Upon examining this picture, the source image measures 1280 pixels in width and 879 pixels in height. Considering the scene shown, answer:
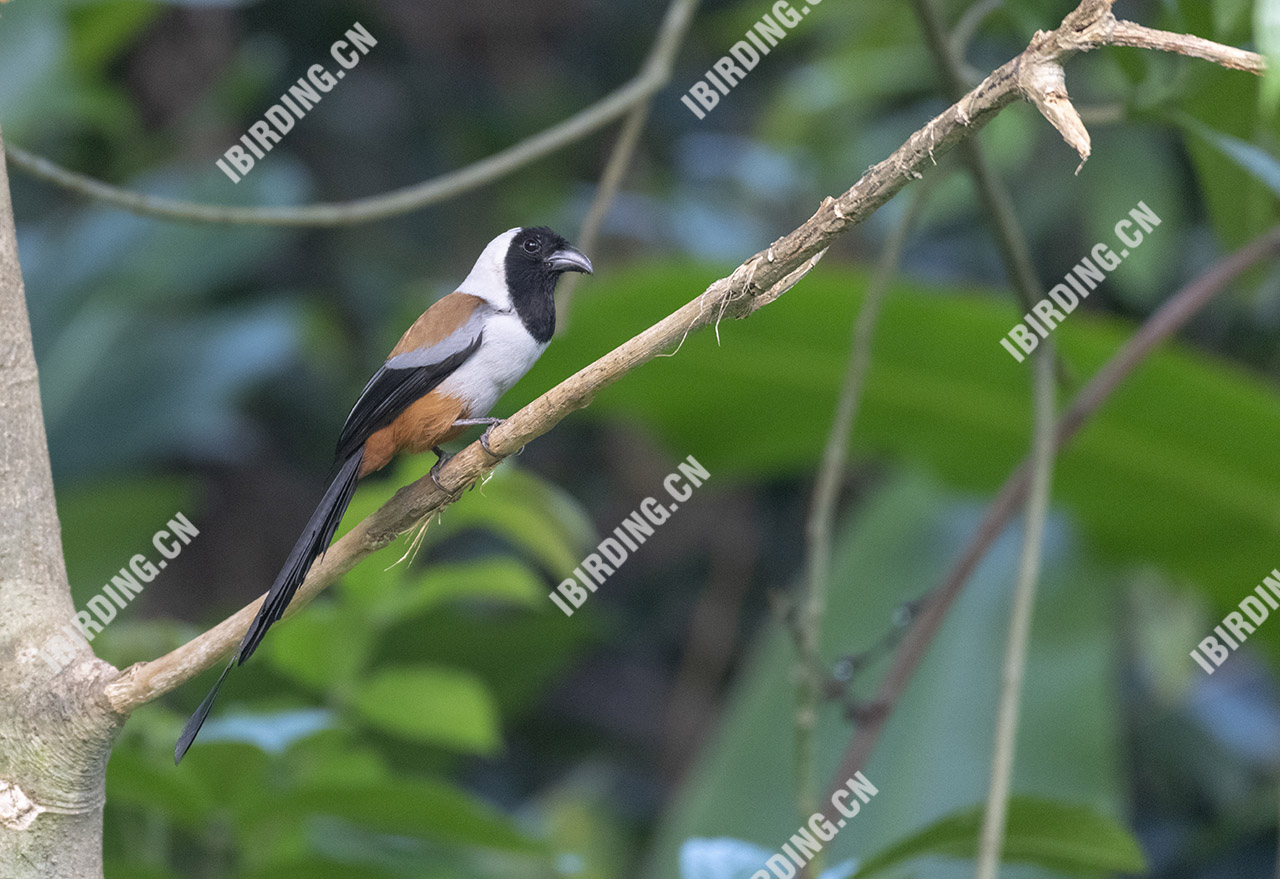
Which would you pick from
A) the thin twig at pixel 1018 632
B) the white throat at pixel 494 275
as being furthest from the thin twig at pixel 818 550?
the white throat at pixel 494 275

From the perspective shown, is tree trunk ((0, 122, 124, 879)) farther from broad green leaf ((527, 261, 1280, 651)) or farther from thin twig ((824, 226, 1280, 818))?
broad green leaf ((527, 261, 1280, 651))

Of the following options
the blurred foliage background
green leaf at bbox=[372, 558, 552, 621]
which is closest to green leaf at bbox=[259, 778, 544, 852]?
the blurred foliage background

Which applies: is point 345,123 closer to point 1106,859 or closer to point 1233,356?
point 1233,356

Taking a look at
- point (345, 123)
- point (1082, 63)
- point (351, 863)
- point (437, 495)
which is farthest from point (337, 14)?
point (437, 495)

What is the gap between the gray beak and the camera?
3.32 feet

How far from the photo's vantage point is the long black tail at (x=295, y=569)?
2.66 feet

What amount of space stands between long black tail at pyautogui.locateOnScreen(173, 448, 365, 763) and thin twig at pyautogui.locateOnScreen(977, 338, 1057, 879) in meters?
0.75

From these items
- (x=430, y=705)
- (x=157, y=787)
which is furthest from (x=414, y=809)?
(x=157, y=787)

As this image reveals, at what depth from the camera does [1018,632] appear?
4.38 feet

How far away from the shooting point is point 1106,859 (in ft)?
4.24

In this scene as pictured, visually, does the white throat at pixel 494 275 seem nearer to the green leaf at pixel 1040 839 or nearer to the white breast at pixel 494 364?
the white breast at pixel 494 364

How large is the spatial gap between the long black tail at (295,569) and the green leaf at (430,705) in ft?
2.21

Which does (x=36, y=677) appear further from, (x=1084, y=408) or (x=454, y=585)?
(x=1084, y=408)

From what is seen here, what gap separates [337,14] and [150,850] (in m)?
3.12
